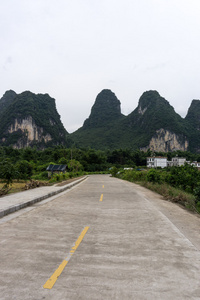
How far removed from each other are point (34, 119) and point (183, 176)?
145 m

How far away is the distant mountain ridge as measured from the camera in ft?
488

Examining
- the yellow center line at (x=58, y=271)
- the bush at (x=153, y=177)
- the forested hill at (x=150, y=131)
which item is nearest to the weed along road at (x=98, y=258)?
the yellow center line at (x=58, y=271)

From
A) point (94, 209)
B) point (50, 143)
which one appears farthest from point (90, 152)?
point (94, 209)

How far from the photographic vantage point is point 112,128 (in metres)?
182

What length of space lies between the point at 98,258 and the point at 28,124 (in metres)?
153

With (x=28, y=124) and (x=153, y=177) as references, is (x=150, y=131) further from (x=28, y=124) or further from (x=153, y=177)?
(x=153, y=177)

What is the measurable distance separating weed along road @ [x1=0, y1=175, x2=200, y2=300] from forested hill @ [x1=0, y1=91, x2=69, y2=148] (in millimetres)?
147595

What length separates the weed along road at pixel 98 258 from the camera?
276cm

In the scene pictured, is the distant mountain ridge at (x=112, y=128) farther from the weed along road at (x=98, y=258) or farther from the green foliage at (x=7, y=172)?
the weed along road at (x=98, y=258)

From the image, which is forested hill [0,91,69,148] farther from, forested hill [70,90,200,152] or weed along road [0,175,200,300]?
weed along road [0,175,200,300]

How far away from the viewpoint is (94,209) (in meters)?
8.35

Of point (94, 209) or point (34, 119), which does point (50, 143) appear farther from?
point (94, 209)

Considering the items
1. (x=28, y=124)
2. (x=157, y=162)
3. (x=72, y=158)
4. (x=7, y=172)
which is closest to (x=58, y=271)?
(x=7, y=172)

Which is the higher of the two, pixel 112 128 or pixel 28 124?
pixel 112 128
